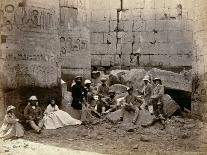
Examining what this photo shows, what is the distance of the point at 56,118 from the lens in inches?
339

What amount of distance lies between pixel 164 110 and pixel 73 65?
3.82 metres

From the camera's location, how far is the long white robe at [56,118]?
8430mm

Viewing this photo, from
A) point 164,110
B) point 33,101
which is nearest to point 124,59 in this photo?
point 164,110

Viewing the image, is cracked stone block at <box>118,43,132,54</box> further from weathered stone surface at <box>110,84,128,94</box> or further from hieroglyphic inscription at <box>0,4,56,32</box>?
hieroglyphic inscription at <box>0,4,56,32</box>

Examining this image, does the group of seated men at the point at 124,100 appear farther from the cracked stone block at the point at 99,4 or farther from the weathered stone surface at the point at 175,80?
the cracked stone block at the point at 99,4

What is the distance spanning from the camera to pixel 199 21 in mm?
7617

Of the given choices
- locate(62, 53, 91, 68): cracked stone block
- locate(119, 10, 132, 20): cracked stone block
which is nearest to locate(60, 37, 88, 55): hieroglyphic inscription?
locate(62, 53, 91, 68): cracked stone block

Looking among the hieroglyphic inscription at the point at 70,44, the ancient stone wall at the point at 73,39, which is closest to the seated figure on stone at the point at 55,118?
the ancient stone wall at the point at 73,39

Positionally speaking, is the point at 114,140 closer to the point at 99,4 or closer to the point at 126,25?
the point at 126,25

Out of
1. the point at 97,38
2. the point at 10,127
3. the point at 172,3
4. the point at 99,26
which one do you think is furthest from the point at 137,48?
the point at 10,127

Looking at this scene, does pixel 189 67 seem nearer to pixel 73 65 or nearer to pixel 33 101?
pixel 73 65

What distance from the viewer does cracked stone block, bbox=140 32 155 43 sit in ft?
42.3

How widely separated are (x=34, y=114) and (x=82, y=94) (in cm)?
174

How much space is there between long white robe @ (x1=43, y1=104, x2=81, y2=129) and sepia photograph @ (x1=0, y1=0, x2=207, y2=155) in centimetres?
2
